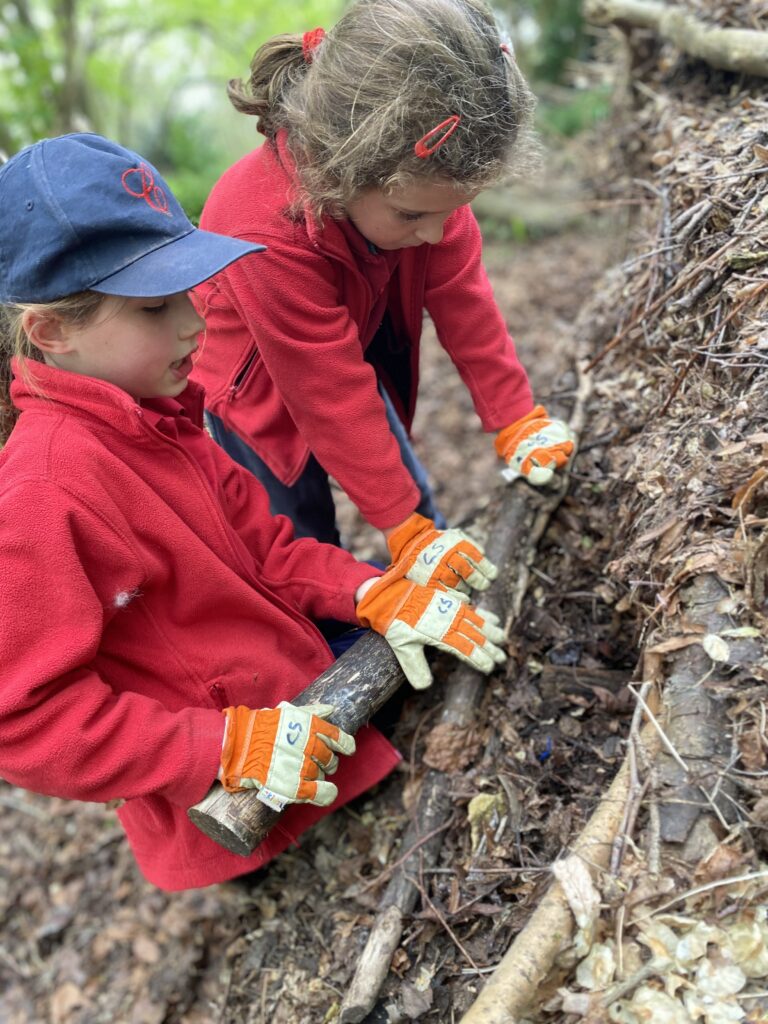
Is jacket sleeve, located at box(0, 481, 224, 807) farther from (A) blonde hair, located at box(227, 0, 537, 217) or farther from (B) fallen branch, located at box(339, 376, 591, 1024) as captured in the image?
(A) blonde hair, located at box(227, 0, 537, 217)

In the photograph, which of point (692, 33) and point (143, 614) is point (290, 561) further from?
point (692, 33)

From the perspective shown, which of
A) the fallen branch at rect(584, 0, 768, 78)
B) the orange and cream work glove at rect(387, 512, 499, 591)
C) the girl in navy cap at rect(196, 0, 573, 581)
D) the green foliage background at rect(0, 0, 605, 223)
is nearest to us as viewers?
the girl in navy cap at rect(196, 0, 573, 581)

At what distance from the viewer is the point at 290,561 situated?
259 cm

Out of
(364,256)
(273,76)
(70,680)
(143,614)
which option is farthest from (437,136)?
(70,680)

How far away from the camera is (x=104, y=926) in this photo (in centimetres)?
333

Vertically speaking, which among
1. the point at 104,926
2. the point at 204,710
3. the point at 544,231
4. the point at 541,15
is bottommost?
the point at 544,231

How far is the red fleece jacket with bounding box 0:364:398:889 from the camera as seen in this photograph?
5.82ft

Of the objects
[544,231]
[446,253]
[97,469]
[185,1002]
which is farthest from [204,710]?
[544,231]

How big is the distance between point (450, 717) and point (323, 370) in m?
1.16

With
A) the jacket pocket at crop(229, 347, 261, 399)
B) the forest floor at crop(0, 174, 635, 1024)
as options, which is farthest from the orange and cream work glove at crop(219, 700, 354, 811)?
the jacket pocket at crop(229, 347, 261, 399)

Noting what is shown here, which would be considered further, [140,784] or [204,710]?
[204,710]

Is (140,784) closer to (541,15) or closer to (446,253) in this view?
(446,253)

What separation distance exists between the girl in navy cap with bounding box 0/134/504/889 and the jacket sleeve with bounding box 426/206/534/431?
0.99 metres

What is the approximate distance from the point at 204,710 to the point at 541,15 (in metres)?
12.8
